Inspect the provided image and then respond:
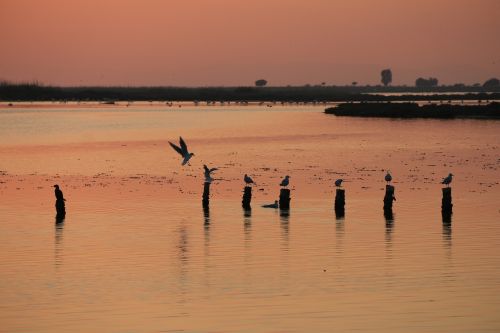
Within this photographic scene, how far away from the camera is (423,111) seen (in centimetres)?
13412

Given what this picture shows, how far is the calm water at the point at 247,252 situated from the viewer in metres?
21.8

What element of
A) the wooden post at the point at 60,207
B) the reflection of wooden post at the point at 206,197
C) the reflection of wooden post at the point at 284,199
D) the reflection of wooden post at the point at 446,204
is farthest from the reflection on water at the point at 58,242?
the reflection of wooden post at the point at 446,204

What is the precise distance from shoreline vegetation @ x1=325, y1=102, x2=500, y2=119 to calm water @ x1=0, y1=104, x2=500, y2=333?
2713 inches

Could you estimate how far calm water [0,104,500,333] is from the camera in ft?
71.5

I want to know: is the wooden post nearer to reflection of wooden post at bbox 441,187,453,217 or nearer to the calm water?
the calm water

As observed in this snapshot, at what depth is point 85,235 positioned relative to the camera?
3250 cm

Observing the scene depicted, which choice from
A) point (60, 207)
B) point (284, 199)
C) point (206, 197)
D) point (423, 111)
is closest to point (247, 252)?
point (284, 199)

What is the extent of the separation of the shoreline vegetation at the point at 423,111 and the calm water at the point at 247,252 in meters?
68.9

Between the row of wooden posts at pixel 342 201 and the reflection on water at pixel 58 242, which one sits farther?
the row of wooden posts at pixel 342 201

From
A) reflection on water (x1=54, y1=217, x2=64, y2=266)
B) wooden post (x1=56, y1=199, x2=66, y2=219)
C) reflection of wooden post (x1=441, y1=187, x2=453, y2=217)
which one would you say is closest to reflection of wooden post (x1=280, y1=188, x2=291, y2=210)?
reflection of wooden post (x1=441, y1=187, x2=453, y2=217)

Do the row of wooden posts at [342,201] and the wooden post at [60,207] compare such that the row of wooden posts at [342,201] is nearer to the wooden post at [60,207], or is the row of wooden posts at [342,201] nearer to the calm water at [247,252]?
the calm water at [247,252]

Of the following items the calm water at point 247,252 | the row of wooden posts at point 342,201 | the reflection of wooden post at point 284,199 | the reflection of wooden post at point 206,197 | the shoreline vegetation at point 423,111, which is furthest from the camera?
the shoreline vegetation at point 423,111

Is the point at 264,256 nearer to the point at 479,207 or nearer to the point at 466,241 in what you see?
the point at 466,241

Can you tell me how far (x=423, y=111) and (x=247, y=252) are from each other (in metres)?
107
